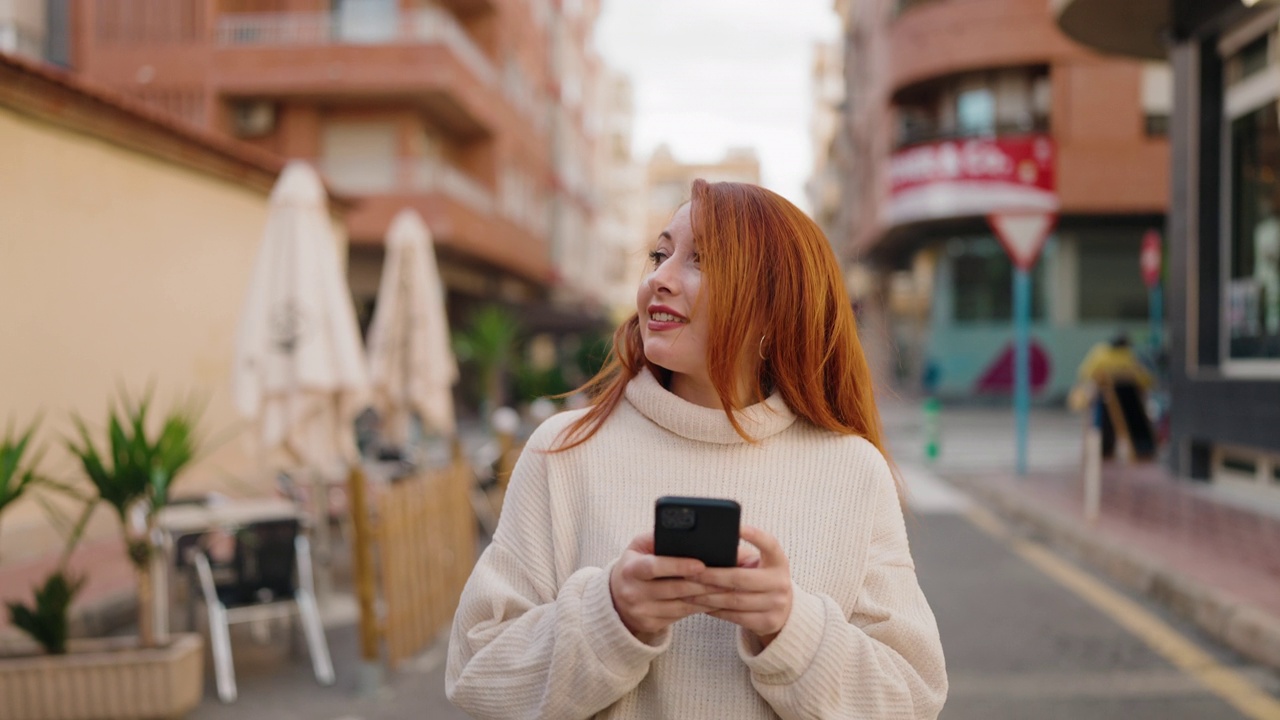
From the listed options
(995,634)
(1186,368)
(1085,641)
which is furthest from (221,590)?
(1186,368)

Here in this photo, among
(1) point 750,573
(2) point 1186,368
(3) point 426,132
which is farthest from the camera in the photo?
(3) point 426,132

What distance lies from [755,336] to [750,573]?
0.46 meters

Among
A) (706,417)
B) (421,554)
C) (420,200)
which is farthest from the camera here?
(420,200)

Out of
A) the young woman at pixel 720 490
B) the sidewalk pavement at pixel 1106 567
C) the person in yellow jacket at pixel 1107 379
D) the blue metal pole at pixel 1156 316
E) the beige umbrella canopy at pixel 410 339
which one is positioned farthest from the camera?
the blue metal pole at pixel 1156 316

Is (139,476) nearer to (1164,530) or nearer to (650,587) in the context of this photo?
(650,587)

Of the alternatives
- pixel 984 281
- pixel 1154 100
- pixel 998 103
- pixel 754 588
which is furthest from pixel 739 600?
pixel 1154 100

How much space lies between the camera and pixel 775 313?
5.82 feet

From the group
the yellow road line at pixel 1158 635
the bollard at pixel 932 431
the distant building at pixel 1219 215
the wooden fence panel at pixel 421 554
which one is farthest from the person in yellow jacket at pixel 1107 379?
the wooden fence panel at pixel 421 554

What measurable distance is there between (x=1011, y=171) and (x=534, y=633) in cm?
2681

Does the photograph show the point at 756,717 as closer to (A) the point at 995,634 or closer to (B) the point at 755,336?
(B) the point at 755,336

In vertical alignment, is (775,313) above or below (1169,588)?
above

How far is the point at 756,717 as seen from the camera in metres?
1.66

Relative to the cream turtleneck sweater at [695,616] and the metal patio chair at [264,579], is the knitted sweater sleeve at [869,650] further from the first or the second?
the metal patio chair at [264,579]

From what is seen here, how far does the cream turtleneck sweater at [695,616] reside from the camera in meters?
1.62
